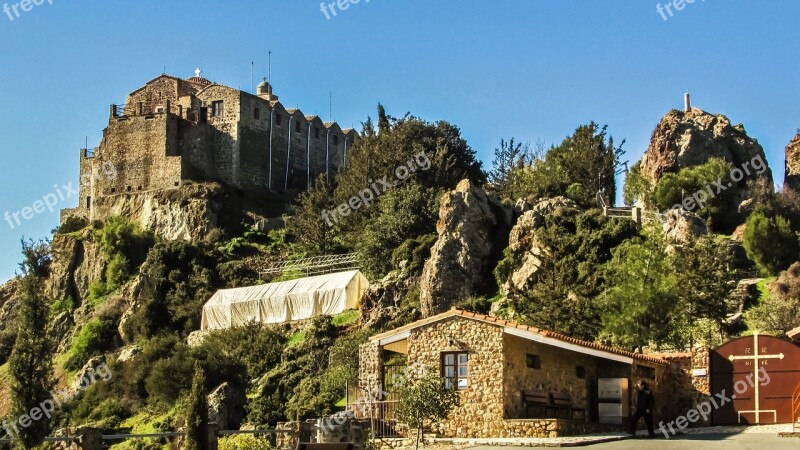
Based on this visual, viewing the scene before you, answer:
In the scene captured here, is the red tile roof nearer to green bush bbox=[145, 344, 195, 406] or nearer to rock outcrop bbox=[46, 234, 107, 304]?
green bush bbox=[145, 344, 195, 406]

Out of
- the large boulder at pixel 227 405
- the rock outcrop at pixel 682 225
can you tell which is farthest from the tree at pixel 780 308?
the large boulder at pixel 227 405

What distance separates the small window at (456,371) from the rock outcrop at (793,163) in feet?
111

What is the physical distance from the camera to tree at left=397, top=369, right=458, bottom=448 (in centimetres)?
3109

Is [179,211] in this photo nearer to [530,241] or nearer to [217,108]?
[217,108]

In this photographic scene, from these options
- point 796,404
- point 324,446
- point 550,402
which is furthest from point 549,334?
point 324,446

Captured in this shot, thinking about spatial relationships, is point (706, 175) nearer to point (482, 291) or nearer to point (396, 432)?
point (482, 291)

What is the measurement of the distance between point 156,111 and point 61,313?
15798mm

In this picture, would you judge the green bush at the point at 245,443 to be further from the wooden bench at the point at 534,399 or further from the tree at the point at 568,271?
the tree at the point at 568,271

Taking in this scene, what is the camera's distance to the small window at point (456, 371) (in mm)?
33188

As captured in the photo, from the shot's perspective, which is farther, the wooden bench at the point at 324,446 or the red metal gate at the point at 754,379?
the red metal gate at the point at 754,379

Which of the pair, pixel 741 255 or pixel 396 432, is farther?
pixel 741 255

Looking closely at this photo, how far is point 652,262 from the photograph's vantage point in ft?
134

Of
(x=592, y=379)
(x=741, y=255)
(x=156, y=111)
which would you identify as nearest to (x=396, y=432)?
(x=592, y=379)

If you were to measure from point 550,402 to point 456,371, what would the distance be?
269cm
